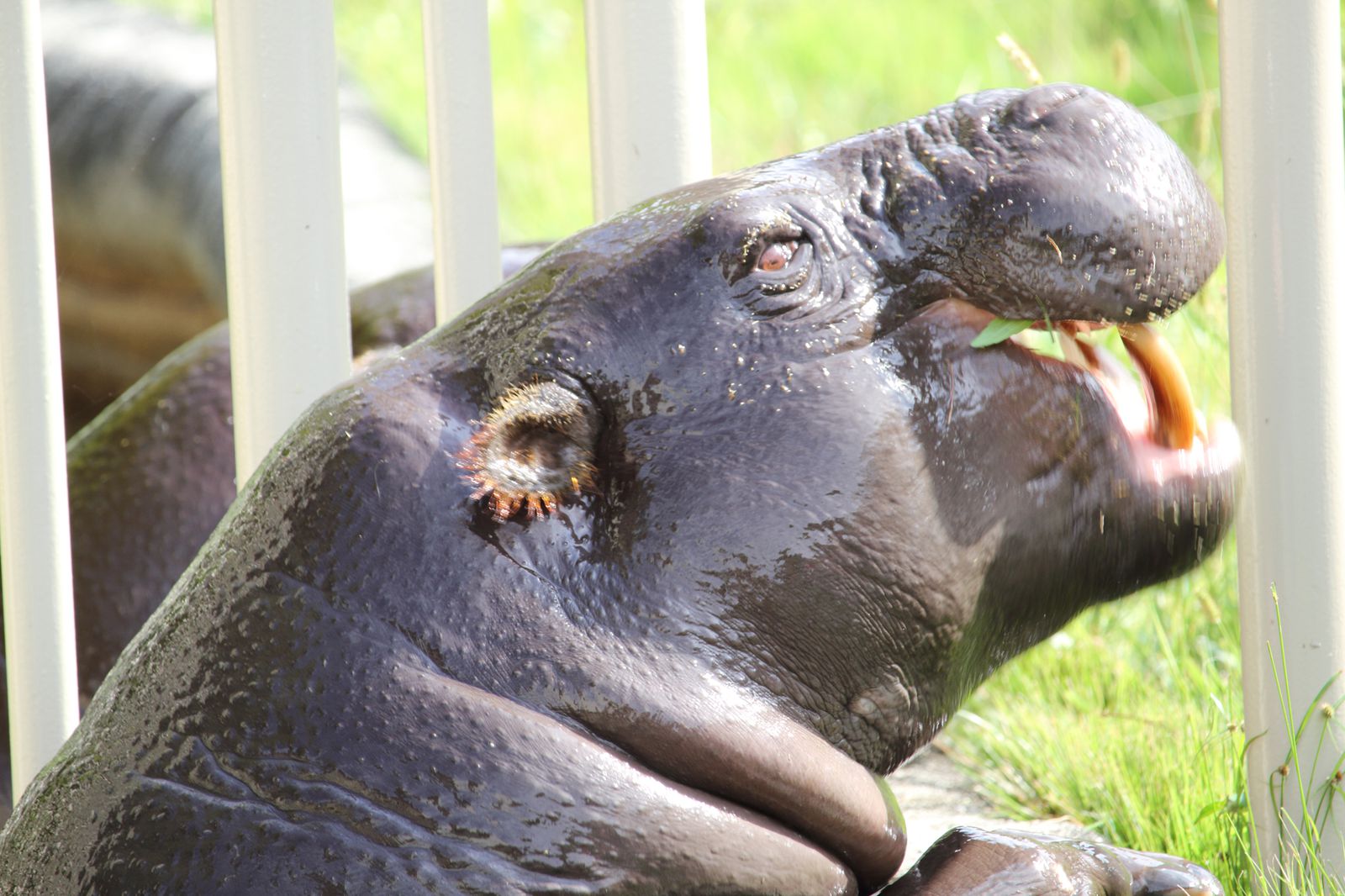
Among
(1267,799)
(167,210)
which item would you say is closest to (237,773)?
(1267,799)

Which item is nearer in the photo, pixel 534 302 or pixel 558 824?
pixel 558 824

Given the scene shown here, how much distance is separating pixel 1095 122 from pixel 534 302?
547mm

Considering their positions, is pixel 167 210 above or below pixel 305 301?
above

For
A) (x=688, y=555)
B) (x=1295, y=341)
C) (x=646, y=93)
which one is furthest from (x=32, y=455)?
(x=1295, y=341)

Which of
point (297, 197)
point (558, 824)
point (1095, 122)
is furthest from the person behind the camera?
point (297, 197)

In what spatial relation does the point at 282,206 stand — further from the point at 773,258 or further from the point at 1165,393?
the point at 1165,393

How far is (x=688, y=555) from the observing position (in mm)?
1362

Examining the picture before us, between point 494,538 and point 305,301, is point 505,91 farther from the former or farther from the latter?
point 494,538

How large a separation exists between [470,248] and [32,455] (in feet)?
2.13

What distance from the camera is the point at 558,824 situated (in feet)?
4.18

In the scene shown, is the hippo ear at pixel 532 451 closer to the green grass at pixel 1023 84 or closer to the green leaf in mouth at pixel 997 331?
the green leaf in mouth at pixel 997 331

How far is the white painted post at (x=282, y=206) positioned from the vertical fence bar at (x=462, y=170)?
0.47 ft

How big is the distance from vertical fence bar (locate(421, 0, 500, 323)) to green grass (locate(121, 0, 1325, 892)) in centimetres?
103

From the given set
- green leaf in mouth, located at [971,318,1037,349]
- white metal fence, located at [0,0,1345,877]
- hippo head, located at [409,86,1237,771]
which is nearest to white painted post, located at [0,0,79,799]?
white metal fence, located at [0,0,1345,877]
